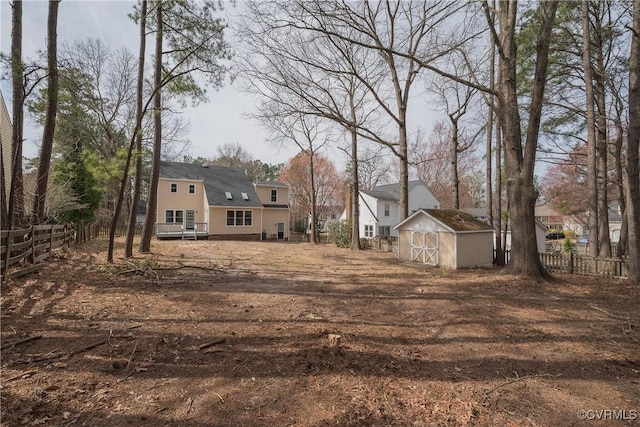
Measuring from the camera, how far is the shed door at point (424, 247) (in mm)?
13484

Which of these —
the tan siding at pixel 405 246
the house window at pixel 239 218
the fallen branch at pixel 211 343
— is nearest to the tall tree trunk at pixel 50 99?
the fallen branch at pixel 211 343

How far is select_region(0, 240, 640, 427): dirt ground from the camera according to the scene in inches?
109

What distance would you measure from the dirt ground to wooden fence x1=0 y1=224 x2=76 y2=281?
1.39 feet

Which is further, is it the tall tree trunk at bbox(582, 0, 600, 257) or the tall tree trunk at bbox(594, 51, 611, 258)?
the tall tree trunk at bbox(594, 51, 611, 258)

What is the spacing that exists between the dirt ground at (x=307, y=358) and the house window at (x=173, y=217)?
19.4m

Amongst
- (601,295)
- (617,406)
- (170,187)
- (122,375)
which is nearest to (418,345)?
(617,406)

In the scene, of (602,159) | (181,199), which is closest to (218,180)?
(181,199)

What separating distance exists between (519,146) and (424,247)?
5676 millimetres

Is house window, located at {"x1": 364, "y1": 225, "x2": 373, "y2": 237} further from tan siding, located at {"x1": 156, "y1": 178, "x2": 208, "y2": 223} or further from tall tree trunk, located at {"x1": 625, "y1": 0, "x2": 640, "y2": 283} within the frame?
tall tree trunk, located at {"x1": 625, "y1": 0, "x2": 640, "y2": 283}

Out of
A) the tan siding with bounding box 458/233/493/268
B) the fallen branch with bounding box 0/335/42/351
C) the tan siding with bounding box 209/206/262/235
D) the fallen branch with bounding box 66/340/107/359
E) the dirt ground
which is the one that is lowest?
the dirt ground

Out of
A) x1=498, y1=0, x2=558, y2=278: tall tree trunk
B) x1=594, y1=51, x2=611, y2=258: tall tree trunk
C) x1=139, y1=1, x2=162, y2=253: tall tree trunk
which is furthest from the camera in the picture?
x1=594, y1=51, x2=611, y2=258: tall tree trunk

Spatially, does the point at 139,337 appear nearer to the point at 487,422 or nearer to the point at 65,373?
the point at 65,373

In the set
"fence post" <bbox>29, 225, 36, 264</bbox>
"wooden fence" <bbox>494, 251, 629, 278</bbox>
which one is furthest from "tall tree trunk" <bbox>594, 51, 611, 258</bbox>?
"fence post" <bbox>29, 225, 36, 264</bbox>

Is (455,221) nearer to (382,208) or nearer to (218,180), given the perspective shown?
(382,208)
